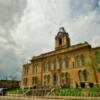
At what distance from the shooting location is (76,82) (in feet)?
180

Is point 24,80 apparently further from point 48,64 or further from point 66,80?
point 66,80

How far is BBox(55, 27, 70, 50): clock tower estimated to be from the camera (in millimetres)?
63606

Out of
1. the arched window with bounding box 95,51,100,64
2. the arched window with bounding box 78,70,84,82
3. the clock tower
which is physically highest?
the clock tower

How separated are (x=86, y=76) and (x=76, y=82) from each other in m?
3.72

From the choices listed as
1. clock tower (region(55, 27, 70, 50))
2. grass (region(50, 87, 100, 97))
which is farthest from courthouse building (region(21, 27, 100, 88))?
grass (region(50, 87, 100, 97))

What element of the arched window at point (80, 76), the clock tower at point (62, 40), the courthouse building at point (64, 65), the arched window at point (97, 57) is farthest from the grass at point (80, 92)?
the clock tower at point (62, 40)

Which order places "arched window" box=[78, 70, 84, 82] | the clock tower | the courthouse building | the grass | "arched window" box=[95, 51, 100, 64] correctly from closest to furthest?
the grass
"arched window" box=[95, 51, 100, 64]
the courthouse building
"arched window" box=[78, 70, 84, 82]
the clock tower

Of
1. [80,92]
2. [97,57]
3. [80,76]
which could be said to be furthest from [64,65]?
[80,92]

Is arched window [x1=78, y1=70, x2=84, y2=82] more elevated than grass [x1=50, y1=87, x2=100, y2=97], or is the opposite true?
arched window [x1=78, y1=70, x2=84, y2=82]

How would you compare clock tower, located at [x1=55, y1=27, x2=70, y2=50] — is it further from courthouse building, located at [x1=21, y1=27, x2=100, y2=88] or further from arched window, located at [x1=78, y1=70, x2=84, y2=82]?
arched window, located at [x1=78, y1=70, x2=84, y2=82]

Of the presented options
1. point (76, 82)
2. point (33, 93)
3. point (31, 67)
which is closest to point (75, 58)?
point (76, 82)

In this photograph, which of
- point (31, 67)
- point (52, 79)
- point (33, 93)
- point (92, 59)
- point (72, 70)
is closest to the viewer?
point (33, 93)

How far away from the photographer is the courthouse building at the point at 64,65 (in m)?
53.0

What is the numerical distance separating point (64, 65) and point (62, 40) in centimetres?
961
